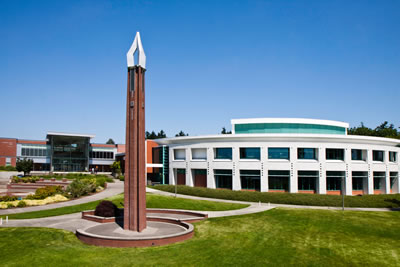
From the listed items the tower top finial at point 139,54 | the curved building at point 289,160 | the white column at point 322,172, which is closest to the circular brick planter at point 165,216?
the tower top finial at point 139,54

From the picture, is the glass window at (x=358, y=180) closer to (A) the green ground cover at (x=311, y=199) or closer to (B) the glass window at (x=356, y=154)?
(B) the glass window at (x=356, y=154)

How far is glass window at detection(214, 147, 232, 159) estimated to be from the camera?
5259 centimetres

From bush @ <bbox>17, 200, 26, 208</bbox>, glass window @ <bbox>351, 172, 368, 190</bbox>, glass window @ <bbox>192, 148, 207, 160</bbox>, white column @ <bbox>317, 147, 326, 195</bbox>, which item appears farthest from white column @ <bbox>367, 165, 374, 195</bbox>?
bush @ <bbox>17, 200, 26, 208</bbox>

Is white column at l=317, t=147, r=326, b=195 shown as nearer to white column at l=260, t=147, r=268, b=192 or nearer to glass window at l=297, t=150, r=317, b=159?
glass window at l=297, t=150, r=317, b=159

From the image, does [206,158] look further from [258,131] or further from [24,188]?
[24,188]

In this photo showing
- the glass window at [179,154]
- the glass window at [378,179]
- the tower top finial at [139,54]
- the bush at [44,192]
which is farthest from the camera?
the glass window at [179,154]

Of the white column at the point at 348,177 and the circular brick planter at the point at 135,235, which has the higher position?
the white column at the point at 348,177

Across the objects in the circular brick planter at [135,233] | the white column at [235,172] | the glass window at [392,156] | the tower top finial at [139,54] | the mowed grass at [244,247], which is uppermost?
the tower top finial at [139,54]

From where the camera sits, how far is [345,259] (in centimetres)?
2022

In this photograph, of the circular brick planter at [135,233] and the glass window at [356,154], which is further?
the glass window at [356,154]

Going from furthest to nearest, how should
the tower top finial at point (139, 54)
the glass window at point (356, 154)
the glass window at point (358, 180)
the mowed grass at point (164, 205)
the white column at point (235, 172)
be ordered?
the glass window at point (356, 154) → the glass window at point (358, 180) → the white column at point (235, 172) → the mowed grass at point (164, 205) → the tower top finial at point (139, 54)

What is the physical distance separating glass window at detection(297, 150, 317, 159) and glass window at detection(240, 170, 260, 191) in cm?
707

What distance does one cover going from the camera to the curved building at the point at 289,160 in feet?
161

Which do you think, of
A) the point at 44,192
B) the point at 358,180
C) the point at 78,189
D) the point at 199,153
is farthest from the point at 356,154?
the point at 44,192
